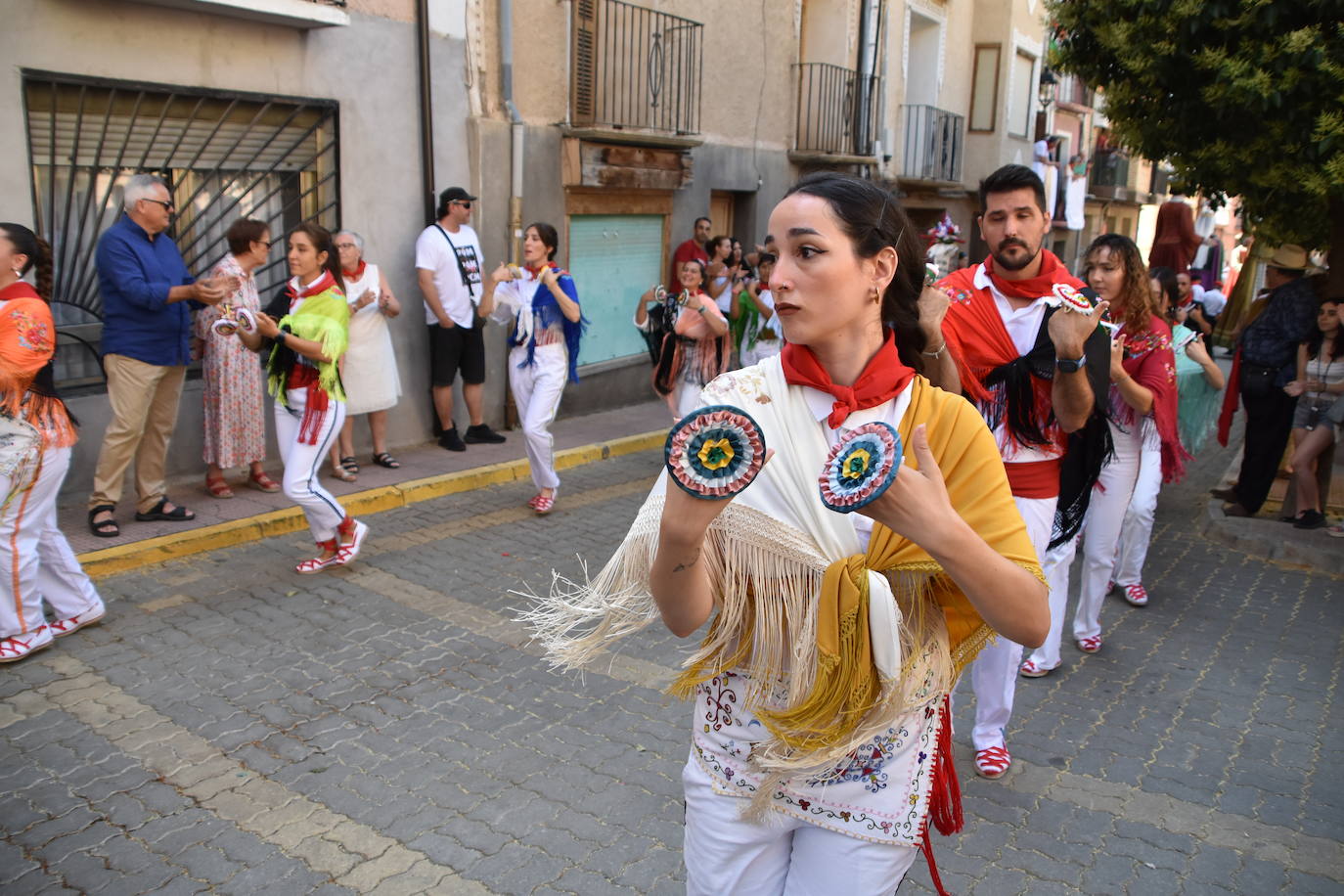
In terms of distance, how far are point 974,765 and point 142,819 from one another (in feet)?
10.4

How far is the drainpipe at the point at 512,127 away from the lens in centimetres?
1002

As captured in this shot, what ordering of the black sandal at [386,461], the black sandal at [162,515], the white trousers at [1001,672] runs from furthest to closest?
the black sandal at [386,461], the black sandal at [162,515], the white trousers at [1001,672]

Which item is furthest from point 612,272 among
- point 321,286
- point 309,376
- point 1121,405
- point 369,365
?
point 1121,405

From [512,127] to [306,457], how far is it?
5.34 m

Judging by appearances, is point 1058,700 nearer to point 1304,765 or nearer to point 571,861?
point 1304,765

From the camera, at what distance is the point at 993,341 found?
3.92 metres

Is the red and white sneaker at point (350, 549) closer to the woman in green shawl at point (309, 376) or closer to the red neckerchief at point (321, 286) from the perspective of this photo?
the woman in green shawl at point (309, 376)

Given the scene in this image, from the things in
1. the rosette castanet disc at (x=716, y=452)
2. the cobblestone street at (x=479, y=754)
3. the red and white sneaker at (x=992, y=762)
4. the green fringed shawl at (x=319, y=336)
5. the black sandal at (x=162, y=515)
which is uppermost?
the rosette castanet disc at (x=716, y=452)

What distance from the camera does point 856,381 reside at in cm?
206

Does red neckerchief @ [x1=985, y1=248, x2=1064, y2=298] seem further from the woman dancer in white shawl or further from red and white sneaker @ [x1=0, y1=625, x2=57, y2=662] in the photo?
red and white sneaker @ [x1=0, y1=625, x2=57, y2=662]

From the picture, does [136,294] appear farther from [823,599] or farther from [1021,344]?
[823,599]

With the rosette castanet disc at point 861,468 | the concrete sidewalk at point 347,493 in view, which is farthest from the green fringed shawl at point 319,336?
the rosette castanet disc at point 861,468

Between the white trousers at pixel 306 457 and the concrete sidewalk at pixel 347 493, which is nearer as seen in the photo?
the white trousers at pixel 306 457

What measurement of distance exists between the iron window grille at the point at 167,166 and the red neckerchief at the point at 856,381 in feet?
21.9
